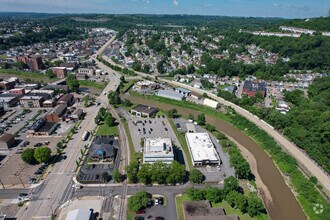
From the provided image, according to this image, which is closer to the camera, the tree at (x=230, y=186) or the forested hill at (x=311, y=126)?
the tree at (x=230, y=186)

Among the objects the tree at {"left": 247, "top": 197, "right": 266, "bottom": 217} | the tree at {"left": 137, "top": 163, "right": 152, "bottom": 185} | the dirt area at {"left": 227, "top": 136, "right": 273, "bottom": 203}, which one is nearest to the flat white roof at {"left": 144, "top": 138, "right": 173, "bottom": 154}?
the tree at {"left": 137, "top": 163, "right": 152, "bottom": 185}

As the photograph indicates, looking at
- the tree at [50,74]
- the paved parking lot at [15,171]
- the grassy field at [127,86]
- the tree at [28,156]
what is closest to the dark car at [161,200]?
the paved parking lot at [15,171]

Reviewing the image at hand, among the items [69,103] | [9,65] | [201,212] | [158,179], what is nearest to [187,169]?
[158,179]

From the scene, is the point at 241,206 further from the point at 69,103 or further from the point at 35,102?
the point at 35,102

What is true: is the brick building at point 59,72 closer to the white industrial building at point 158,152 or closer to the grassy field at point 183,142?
the grassy field at point 183,142

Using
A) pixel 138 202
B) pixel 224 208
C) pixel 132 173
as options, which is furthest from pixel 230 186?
pixel 132 173

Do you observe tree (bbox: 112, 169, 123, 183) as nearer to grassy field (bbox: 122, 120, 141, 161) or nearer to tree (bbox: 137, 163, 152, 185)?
tree (bbox: 137, 163, 152, 185)
